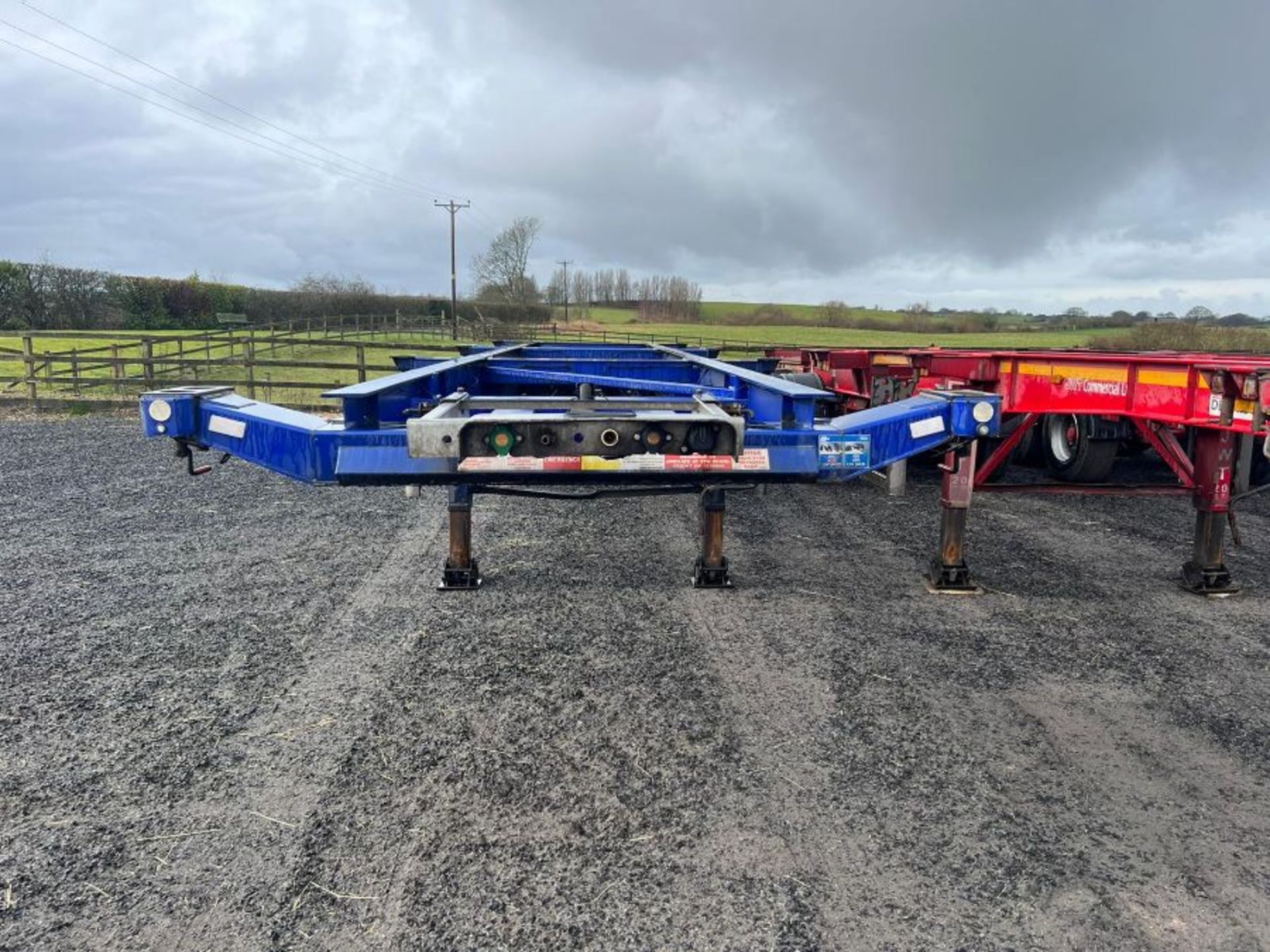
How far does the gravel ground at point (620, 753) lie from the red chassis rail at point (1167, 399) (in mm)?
555

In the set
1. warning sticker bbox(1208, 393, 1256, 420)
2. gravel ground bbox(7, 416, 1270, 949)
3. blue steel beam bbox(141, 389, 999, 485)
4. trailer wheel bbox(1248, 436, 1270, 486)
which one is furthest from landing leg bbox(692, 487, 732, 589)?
trailer wheel bbox(1248, 436, 1270, 486)

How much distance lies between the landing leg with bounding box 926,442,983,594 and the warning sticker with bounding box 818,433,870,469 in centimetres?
168

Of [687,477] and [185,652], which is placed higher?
[687,477]

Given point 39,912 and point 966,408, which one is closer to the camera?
point 39,912

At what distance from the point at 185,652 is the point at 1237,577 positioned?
20.5 feet

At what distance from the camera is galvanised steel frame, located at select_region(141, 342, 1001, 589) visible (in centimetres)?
303

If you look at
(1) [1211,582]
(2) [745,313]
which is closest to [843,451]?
(1) [1211,582]

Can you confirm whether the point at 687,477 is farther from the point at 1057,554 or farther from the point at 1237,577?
the point at 1237,577

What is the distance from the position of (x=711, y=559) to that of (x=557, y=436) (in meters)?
2.13

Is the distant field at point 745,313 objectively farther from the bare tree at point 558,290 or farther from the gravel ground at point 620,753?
the gravel ground at point 620,753

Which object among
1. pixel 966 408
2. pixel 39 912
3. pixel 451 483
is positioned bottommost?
pixel 39 912

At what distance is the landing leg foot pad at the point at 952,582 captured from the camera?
16.4 ft

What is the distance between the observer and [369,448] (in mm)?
3277

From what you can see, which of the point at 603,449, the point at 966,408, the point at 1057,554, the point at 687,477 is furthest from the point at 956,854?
the point at 1057,554
